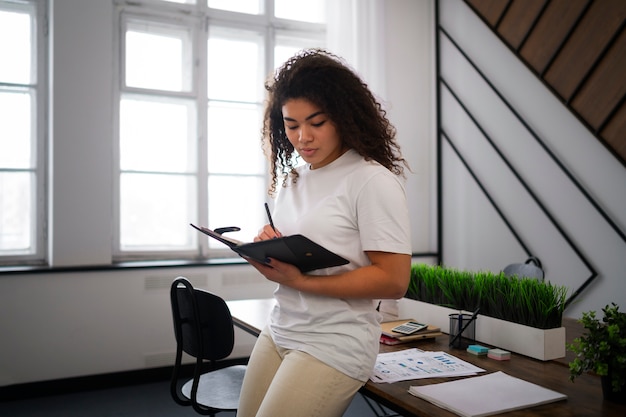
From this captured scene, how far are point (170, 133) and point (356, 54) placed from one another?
5.44 ft

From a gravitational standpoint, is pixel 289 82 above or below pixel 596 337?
above

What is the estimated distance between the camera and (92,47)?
12.6 ft

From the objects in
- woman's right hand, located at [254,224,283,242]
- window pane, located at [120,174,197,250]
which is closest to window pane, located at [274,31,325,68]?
window pane, located at [120,174,197,250]

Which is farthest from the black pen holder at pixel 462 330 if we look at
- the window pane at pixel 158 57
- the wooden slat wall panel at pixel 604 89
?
the window pane at pixel 158 57

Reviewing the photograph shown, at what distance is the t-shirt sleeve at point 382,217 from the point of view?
1328mm

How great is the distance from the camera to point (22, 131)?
152 inches

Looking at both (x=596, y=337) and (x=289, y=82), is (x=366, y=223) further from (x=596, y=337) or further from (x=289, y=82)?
(x=596, y=337)

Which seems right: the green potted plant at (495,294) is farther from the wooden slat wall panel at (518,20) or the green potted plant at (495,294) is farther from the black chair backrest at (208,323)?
the wooden slat wall panel at (518,20)

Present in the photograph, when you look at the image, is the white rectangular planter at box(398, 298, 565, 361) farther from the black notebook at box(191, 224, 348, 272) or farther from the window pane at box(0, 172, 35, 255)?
the window pane at box(0, 172, 35, 255)

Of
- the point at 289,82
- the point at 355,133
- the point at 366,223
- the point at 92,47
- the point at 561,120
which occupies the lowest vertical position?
the point at 366,223

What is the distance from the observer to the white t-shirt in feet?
4.37

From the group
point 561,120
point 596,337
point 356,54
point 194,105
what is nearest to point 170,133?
point 194,105

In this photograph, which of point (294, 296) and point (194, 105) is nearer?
point (294, 296)

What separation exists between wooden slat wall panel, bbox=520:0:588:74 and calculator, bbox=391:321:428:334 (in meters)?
2.54
